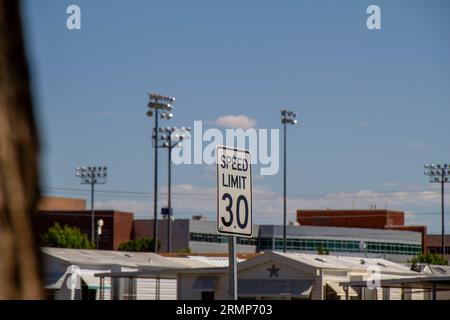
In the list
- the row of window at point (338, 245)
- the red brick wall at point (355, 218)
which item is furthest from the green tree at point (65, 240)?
the red brick wall at point (355, 218)

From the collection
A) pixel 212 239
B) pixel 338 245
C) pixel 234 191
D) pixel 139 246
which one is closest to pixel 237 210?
pixel 234 191

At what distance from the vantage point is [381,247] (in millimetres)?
78438

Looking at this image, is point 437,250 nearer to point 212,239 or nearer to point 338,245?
point 338,245

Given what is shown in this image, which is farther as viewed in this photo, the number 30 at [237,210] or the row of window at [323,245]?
the row of window at [323,245]

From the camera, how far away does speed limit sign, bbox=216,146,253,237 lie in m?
7.59

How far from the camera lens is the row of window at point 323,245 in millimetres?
77600

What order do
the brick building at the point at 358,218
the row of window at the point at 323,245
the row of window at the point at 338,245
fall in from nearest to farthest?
1. the row of window at the point at 323,245
2. the row of window at the point at 338,245
3. the brick building at the point at 358,218

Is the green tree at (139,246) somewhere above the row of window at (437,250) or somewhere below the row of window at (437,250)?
above

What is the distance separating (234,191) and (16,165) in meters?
5.86

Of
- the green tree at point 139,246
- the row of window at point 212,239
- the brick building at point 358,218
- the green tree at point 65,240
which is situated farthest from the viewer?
the brick building at point 358,218

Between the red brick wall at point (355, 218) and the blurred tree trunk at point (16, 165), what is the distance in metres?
88.5

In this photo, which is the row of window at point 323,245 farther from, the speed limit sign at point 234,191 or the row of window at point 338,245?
the speed limit sign at point 234,191

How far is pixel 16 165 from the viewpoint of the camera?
192 cm
